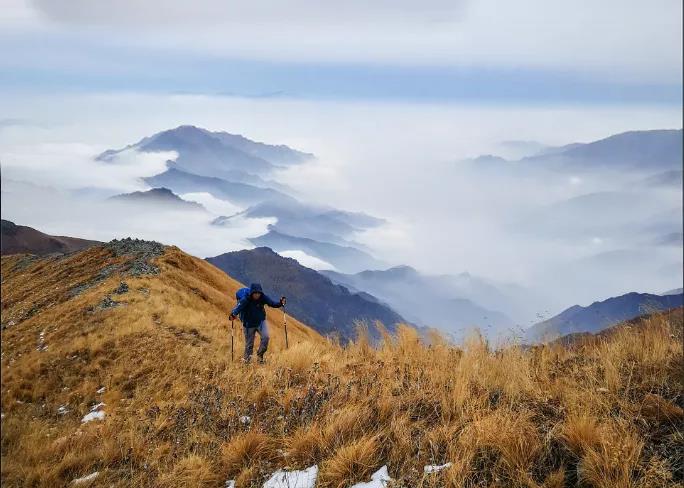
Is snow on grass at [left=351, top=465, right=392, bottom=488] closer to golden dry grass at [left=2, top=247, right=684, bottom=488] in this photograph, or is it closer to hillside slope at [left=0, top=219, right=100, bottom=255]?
golden dry grass at [left=2, top=247, right=684, bottom=488]

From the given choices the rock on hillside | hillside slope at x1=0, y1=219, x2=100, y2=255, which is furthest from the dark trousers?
hillside slope at x1=0, y1=219, x2=100, y2=255

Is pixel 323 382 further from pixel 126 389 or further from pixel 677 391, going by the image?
pixel 677 391

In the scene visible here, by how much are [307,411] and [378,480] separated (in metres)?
1.63

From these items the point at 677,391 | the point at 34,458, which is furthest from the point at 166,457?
the point at 677,391

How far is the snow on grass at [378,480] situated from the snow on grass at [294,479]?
47 cm

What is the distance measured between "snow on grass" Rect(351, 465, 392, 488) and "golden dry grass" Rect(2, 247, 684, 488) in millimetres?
82

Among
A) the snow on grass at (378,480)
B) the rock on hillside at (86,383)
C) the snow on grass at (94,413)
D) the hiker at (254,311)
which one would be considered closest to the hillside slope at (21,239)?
the rock on hillside at (86,383)

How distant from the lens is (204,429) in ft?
19.5

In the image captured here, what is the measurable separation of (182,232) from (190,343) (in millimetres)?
2323

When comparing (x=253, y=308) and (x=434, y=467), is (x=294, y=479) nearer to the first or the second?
(x=434, y=467)

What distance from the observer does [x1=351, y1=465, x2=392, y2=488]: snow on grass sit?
4.66 metres

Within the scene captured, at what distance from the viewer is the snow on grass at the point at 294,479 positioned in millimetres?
4754

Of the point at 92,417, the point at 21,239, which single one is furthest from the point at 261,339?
the point at 21,239

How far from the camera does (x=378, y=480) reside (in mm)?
4742
